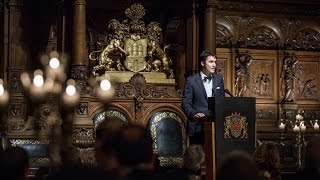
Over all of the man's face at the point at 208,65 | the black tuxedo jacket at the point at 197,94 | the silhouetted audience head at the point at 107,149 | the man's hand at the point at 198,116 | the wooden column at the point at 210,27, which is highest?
the wooden column at the point at 210,27

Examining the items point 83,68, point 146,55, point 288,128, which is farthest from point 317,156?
point 288,128

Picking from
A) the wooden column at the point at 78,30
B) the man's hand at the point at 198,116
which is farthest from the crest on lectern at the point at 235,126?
the wooden column at the point at 78,30

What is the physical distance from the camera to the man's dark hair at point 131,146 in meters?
4.18

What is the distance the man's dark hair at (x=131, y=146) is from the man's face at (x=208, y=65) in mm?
4798

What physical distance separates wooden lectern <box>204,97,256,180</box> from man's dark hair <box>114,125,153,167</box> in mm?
3815

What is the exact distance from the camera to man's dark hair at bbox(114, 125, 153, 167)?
418 centimetres

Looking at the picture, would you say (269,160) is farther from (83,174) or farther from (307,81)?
(307,81)

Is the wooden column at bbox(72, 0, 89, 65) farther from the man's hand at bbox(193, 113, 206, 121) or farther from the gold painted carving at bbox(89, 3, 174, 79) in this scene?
the man's hand at bbox(193, 113, 206, 121)

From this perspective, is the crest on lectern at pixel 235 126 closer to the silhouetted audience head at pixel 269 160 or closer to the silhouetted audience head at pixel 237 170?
the silhouetted audience head at pixel 269 160

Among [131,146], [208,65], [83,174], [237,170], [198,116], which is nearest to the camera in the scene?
[83,174]

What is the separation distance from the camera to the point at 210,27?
572 inches

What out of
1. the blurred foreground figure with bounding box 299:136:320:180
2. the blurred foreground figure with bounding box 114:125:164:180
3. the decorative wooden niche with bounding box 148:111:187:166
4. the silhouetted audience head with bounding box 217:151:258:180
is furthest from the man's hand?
the decorative wooden niche with bounding box 148:111:187:166

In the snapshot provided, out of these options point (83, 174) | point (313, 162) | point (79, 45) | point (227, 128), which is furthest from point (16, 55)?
point (83, 174)

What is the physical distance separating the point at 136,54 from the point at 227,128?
6640 millimetres
